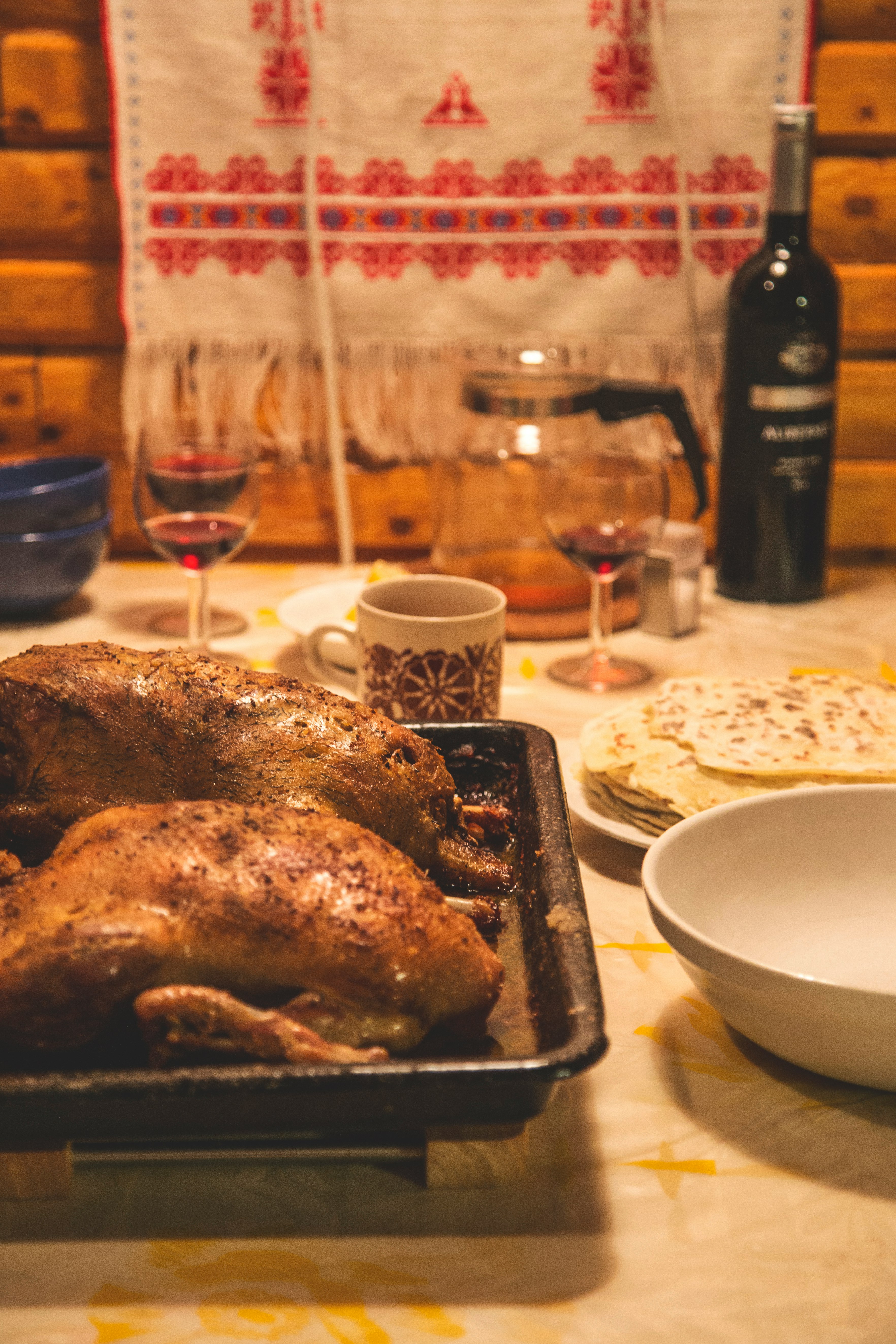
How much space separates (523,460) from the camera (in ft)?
5.48

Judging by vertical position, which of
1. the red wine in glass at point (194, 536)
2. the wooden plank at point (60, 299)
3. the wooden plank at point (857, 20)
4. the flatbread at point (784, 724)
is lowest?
the flatbread at point (784, 724)

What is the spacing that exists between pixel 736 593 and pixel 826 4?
30.4 inches

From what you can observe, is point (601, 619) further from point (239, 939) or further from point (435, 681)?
point (239, 939)

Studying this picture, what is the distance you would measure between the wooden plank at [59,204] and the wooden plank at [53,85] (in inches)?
1.4

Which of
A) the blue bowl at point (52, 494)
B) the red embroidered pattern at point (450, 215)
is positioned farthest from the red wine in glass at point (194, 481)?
the red embroidered pattern at point (450, 215)

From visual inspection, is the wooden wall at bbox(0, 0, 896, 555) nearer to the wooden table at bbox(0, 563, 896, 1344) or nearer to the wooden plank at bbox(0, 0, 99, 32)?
the wooden plank at bbox(0, 0, 99, 32)

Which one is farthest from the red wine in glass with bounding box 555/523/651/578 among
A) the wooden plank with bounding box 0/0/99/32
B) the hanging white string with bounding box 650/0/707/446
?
the wooden plank with bounding box 0/0/99/32

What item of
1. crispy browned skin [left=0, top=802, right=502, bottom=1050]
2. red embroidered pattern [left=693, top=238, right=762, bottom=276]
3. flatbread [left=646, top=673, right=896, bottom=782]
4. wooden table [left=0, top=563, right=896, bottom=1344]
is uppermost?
red embroidered pattern [left=693, top=238, right=762, bottom=276]

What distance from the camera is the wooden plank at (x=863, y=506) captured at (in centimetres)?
188

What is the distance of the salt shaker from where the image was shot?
60.7 inches

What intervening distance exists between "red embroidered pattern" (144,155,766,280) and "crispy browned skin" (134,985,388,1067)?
4.37 ft

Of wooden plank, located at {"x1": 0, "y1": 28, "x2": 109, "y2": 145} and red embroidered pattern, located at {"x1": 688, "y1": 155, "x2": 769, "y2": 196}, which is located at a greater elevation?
wooden plank, located at {"x1": 0, "y1": 28, "x2": 109, "y2": 145}

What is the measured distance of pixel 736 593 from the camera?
5.60 feet

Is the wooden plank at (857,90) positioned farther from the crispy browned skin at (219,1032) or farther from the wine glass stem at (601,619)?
the crispy browned skin at (219,1032)
